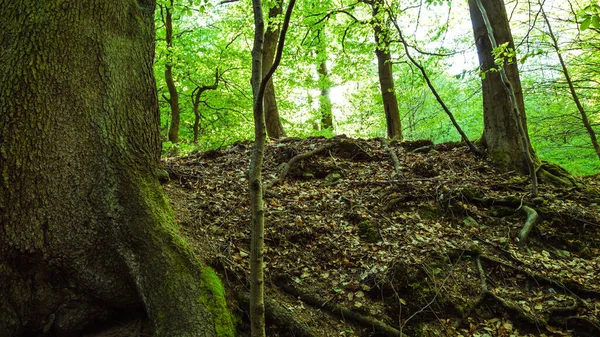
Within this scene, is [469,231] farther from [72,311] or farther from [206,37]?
[206,37]

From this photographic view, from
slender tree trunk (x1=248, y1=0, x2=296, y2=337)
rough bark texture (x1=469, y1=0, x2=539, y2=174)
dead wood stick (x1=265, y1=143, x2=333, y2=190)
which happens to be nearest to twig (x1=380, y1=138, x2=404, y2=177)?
dead wood stick (x1=265, y1=143, x2=333, y2=190)

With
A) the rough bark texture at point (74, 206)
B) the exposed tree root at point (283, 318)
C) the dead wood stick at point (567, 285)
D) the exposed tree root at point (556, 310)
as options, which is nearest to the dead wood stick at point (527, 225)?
the dead wood stick at point (567, 285)

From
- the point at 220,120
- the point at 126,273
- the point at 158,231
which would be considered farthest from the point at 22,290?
the point at 220,120

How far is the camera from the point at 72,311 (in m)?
2.86

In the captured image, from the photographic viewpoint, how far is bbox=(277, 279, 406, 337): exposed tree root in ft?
10.2

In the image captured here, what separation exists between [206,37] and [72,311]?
13593 mm

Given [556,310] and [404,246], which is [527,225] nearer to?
[556,310]

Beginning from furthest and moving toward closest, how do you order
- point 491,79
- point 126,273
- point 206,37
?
point 206,37, point 491,79, point 126,273

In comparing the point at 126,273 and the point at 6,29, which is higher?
the point at 6,29

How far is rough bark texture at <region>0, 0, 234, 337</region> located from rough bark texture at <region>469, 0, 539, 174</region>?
18.6ft

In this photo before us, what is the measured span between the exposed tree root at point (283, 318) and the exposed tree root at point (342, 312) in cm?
30

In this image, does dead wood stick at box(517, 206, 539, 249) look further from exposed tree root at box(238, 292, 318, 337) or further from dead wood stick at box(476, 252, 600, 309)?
exposed tree root at box(238, 292, 318, 337)

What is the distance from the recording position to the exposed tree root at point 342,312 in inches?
123

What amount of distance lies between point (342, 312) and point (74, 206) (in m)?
A: 2.62
